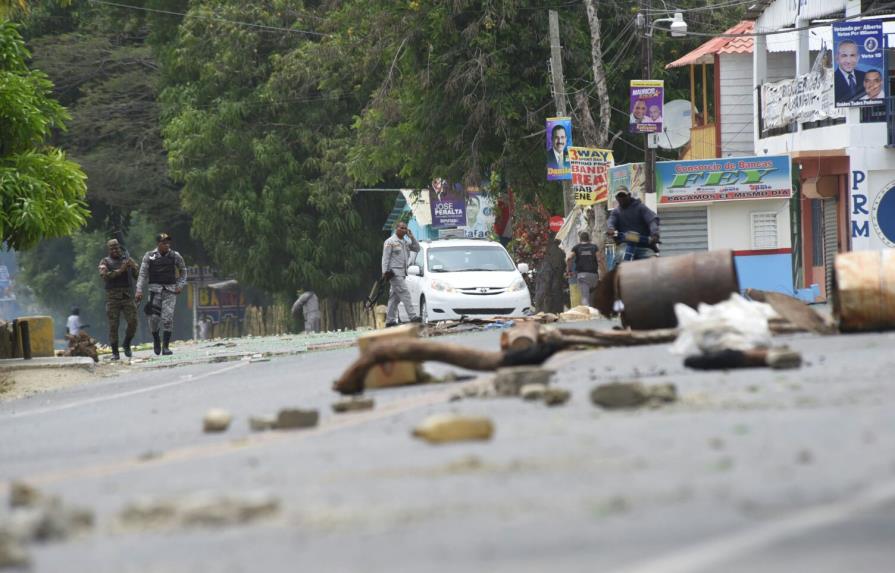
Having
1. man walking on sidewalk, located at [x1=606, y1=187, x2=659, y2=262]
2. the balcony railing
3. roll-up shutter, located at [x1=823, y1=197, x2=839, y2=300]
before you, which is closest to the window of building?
roll-up shutter, located at [x1=823, y1=197, x2=839, y2=300]

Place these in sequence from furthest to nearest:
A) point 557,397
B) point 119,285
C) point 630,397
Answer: point 119,285 < point 557,397 < point 630,397

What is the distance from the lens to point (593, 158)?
36.7m

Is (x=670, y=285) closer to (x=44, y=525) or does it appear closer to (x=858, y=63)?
(x=44, y=525)

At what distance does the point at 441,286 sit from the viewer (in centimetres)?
3006

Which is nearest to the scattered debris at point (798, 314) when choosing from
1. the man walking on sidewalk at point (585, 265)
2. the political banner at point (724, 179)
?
the man walking on sidewalk at point (585, 265)

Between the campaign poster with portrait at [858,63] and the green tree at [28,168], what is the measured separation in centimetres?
1685

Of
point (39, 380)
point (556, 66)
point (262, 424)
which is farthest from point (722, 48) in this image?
point (262, 424)

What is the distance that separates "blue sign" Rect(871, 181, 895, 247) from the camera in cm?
3628

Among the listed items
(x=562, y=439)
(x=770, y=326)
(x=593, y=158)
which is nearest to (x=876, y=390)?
(x=562, y=439)

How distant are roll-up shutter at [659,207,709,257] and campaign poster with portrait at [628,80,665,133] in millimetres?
2192

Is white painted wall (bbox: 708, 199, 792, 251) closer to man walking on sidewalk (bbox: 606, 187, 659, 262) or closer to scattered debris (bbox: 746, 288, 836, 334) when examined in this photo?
man walking on sidewalk (bbox: 606, 187, 659, 262)

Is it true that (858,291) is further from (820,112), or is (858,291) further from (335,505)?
(820,112)

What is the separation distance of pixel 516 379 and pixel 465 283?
18.7 m

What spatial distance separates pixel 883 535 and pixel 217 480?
10.8 ft
